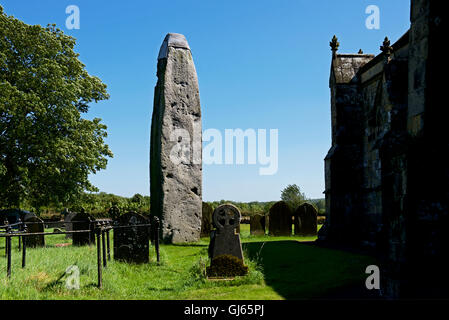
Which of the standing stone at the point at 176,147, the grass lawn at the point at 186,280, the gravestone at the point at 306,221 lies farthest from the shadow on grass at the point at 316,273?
the gravestone at the point at 306,221

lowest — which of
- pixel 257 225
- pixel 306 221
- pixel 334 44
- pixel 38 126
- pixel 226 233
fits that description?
pixel 257 225

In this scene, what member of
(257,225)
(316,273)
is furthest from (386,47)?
(257,225)

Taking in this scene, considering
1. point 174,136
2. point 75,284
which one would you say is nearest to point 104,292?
point 75,284

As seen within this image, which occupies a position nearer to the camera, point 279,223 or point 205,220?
point 205,220

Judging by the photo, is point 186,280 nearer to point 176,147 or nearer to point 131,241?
point 131,241

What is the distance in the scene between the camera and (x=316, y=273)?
8773mm

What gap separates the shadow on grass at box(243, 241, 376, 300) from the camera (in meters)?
6.91

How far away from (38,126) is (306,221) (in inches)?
544

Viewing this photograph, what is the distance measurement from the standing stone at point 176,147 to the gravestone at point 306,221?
5.86 m

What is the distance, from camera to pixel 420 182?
539 cm

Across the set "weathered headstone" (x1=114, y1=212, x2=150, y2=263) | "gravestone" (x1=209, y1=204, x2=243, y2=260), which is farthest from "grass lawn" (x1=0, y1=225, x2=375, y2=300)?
"gravestone" (x1=209, y1=204, x2=243, y2=260)

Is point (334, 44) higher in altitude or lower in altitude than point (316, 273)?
higher

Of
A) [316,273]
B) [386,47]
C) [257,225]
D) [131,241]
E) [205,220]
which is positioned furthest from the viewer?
[257,225]

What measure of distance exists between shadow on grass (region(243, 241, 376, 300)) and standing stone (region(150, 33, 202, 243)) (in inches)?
152
